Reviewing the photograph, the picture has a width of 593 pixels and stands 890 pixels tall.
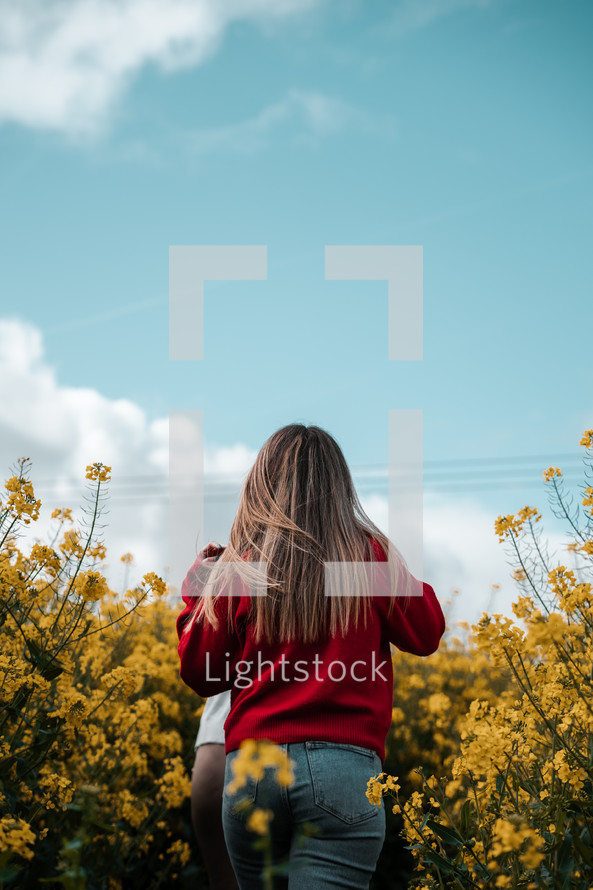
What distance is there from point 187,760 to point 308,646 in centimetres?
312

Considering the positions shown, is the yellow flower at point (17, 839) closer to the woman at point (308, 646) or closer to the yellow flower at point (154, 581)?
the woman at point (308, 646)

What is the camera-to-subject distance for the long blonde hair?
181cm

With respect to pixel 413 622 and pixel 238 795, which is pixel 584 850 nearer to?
pixel 413 622

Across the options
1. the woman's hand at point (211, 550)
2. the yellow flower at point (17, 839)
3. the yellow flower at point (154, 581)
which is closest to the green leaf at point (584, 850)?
the yellow flower at point (17, 839)

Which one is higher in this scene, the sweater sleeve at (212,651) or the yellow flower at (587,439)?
the yellow flower at (587,439)

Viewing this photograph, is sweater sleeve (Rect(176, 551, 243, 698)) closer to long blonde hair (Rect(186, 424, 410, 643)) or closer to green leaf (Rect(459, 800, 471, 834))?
long blonde hair (Rect(186, 424, 410, 643))

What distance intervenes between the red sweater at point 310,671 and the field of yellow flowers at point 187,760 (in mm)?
148

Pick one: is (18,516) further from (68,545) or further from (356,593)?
(356,593)

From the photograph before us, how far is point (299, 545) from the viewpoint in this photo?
1919 millimetres

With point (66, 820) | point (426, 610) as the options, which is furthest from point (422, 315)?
point (66, 820)

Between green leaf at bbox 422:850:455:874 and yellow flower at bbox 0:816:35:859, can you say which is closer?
yellow flower at bbox 0:816:35:859

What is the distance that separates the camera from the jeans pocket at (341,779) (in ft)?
5.32

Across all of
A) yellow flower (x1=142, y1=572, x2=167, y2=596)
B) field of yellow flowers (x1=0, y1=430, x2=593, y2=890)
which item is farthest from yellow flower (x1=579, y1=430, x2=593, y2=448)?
yellow flower (x1=142, y1=572, x2=167, y2=596)

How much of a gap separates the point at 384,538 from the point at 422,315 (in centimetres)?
145
